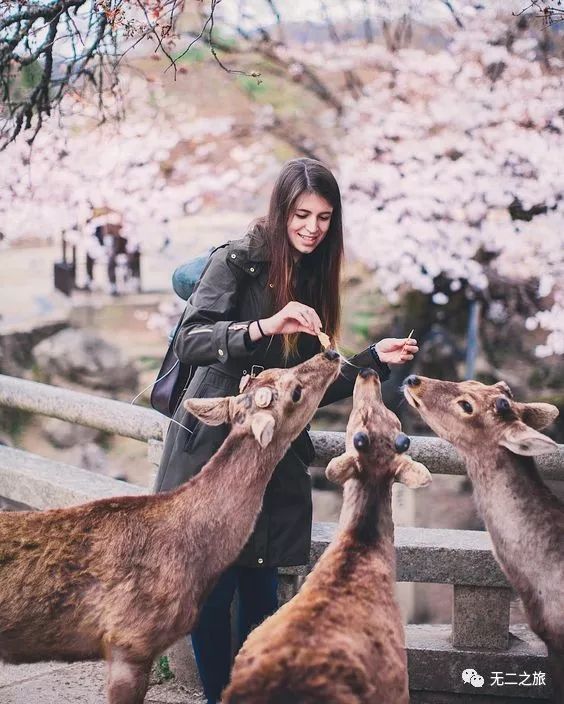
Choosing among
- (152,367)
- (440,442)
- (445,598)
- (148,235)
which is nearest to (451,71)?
(148,235)

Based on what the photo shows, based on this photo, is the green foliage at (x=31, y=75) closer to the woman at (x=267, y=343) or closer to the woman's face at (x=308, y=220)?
the woman at (x=267, y=343)

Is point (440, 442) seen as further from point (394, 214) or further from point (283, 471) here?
point (394, 214)

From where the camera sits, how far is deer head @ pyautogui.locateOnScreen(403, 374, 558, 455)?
3.54 m

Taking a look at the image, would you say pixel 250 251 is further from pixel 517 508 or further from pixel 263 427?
pixel 517 508

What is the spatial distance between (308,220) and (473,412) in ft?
3.41

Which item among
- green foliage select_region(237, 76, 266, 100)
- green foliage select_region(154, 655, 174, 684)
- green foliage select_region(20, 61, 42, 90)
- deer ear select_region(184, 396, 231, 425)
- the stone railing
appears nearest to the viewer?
deer ear select_region(184, 396, 231, 425)

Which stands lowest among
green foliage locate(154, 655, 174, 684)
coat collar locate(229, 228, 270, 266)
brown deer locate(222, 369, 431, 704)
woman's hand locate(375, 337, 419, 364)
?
green foliage locate(154, 655, 174, 684)

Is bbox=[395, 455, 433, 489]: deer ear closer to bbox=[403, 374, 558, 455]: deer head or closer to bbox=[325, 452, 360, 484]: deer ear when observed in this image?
bbox=[325, 452, 360, 484]: deer ear

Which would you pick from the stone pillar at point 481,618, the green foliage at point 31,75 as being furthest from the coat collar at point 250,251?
the green foliage at point 31,75

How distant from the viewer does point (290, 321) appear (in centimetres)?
338

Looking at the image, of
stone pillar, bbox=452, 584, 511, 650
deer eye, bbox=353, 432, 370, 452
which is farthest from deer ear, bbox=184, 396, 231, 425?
stone pillar, bbox=452, 584, 511, 650

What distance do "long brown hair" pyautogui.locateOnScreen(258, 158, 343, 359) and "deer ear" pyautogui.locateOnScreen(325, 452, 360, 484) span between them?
2.05 ft

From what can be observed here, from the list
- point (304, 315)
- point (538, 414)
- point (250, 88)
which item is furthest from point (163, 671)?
point (250, 88)

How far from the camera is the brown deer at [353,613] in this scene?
2553 millimetres
